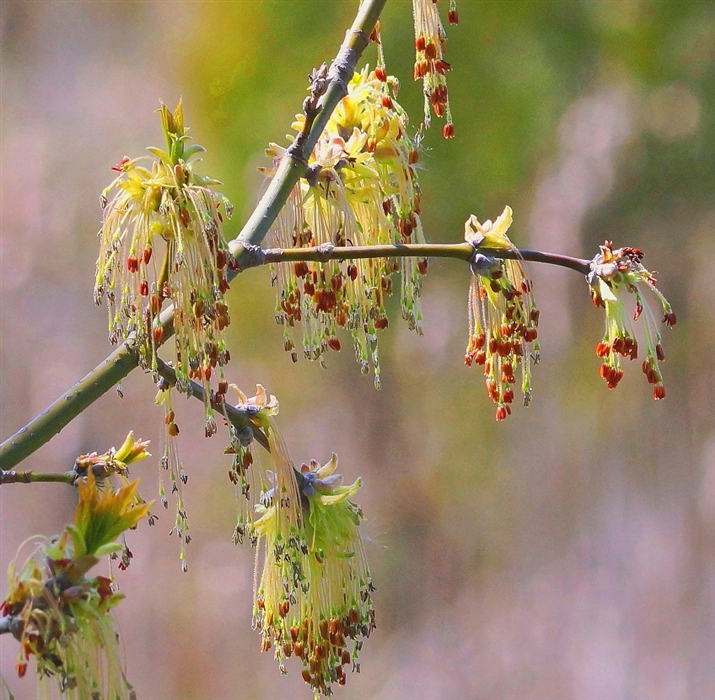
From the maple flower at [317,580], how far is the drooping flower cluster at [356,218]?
0.13 metres

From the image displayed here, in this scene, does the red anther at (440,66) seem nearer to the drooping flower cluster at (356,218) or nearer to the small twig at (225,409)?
the drooping flower cluster at (356,218)

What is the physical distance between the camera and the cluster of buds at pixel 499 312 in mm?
645

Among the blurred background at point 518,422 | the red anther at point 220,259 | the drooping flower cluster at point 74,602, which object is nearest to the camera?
the drooping flower cluster at point 74,602

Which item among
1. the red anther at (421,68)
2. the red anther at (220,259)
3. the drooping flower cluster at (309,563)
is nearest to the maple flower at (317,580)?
the drooping flower cluster at (309,563)

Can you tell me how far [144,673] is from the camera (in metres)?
1.40

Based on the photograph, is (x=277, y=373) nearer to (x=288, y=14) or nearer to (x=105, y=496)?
(x=288, y=14)

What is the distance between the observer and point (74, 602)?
47cm

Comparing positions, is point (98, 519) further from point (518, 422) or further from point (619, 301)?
point (518, 422)

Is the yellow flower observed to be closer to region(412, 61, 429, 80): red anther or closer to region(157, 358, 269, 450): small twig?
region(157, 358, 269, 450): small twig

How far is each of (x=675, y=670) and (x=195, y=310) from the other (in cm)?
123

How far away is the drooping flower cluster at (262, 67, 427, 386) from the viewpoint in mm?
701

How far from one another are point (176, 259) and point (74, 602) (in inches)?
9.4

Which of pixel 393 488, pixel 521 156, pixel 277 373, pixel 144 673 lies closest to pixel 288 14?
pixel 521 156

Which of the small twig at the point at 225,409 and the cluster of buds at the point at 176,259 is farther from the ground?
the cluster of buds at the point at 176,259
